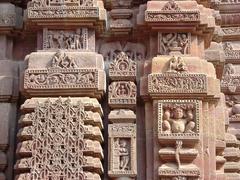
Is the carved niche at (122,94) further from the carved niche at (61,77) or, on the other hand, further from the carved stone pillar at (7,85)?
the carved stone pillar at (7,85)

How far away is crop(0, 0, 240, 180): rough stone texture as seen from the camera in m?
7.07

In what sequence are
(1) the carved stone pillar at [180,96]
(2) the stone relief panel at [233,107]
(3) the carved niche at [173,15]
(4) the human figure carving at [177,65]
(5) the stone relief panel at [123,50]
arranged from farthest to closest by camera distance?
(2) the stone relief panel at [233,107] → (5) the stone relief panel at [123,50] → (3) the carved niche at [173,15] → (4) the human figure carving at [177,65] → (1) the carved stone pillar at [180,96]

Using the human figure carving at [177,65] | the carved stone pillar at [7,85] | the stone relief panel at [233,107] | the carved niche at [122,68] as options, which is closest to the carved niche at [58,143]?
the carved stone pillar at [7,85]

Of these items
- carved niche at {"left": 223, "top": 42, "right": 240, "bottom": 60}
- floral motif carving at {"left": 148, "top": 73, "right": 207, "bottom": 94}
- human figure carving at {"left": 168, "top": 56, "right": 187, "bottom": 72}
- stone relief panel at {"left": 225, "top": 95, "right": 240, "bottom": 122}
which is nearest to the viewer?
floral motif carving at {"left": 148, "top": 73, "right": 207, "bottom": 94}

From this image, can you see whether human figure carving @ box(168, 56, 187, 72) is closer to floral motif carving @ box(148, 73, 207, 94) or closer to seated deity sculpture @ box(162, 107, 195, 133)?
floral motif carving @ box(148, 73, 207, 94)

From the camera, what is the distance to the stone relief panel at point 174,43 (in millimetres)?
7656

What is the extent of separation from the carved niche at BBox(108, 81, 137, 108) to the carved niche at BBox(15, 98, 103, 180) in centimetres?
34

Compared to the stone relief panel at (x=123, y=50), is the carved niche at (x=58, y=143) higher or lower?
lower

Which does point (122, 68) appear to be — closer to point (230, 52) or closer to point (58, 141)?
point (58, 141)

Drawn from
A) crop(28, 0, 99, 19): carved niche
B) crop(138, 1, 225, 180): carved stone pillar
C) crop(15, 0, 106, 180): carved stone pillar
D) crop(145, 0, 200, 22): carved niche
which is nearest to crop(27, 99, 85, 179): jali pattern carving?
crop(15, 0, 106, 180): carved stone pillar

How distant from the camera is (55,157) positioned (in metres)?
7.02

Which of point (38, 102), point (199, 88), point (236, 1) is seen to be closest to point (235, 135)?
point (236, 1)

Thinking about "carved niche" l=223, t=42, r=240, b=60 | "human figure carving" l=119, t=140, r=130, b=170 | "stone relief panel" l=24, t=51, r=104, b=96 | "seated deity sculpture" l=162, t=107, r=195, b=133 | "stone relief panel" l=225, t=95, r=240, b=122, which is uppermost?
"carved niche" l=223, t=42, r=240, b=60

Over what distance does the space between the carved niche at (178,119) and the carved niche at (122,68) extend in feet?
1.62
